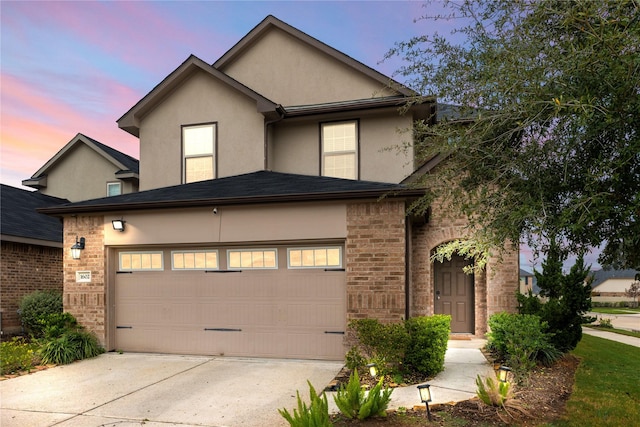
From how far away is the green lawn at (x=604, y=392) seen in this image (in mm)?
5559

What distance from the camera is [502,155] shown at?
592cm

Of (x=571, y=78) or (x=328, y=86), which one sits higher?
(x=328, y=86)

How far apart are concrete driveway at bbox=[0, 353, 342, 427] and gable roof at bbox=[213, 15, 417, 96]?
26.2 ft

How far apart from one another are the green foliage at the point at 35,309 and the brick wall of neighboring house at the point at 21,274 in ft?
1.24

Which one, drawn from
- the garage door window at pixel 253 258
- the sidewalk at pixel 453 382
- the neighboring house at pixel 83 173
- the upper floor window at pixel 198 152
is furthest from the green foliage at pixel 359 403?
the neighboring house at pixel 83 173

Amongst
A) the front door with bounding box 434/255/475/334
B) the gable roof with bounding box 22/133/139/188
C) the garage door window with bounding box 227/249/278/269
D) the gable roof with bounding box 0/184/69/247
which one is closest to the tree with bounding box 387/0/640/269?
the garage door window with bounding box 227/249/278/269

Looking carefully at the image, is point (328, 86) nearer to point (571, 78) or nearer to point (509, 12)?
point (509, 12)

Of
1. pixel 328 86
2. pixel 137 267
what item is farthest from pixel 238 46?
pixel 137 267

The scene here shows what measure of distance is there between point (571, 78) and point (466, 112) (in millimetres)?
1506

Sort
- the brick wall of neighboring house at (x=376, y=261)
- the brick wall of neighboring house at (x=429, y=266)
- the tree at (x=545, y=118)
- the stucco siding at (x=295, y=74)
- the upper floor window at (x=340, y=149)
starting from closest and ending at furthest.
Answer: the tree at (x=545, y=118)
the brick wall of neighboring house at (x=376, y=261)
the brick wall of neighboring house at (x=429, y=266)
the upper floor window at (x=340, y=149)
the stucco siding at (x=295, y=74)

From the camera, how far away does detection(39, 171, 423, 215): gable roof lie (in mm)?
8711

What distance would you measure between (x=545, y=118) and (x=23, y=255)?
14594 millimetres

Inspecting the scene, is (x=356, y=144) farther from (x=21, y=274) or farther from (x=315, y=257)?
(x=21, y=274)

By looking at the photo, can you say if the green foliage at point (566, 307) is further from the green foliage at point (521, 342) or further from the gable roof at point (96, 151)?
the gable roof at point (96, 151)
